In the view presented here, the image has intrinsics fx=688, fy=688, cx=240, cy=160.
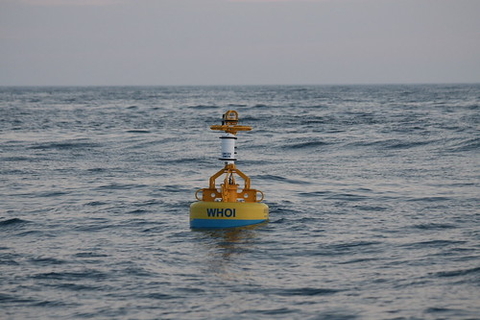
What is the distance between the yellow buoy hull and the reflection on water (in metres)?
0.14

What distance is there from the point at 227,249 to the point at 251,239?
81cm

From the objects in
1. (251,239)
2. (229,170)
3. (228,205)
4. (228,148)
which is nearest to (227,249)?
(251,239)

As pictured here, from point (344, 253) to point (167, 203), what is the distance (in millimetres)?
6407

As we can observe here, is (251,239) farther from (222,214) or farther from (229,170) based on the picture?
(229,170)

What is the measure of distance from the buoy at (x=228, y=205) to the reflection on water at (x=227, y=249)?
17 cm

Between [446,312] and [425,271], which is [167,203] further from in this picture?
[446,312]

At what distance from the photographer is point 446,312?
8.88 meters

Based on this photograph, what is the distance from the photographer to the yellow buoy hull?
43.7 ft

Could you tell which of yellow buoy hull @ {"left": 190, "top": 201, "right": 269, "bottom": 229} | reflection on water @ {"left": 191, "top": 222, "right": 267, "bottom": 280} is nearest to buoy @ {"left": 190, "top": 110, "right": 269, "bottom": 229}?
yellow buoy hull @ {"left": 190, "top": 201, "right": 269, "bottom": 229}

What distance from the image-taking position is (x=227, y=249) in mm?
12266

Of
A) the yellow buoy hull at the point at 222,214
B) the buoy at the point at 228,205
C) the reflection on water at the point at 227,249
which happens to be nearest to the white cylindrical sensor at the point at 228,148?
the buoy at the point at 228,205

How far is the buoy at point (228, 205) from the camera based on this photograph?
13336 millimetres

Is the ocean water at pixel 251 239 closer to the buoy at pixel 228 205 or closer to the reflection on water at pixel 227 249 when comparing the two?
the reflection on water at pixel 227 249

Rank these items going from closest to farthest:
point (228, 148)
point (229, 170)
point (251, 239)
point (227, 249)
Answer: point (227, 249) < point (251, 239) < point (228, 148) < point (229, 170)
